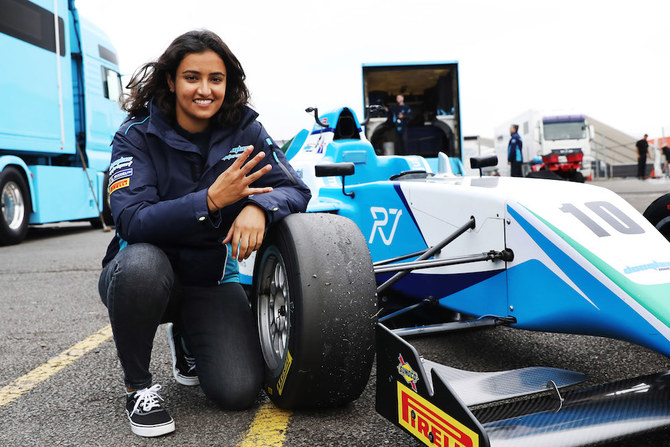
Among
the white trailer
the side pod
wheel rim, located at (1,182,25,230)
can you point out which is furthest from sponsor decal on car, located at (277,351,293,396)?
the white trailer

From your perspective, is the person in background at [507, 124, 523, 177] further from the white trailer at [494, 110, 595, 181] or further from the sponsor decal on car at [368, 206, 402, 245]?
the sponsor decal on car at [368, 206, 402, 245]

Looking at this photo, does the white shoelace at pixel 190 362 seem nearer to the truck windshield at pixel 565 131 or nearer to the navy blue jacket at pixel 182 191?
the navy blue jacket at pixel 182 191

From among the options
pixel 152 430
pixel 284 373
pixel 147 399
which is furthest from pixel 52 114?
pixel 284 373

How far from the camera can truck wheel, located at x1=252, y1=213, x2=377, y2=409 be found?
6.46 feet

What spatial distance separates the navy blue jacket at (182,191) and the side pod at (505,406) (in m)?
0.73

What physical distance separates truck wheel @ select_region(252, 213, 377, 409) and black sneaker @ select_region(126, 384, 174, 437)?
1.31 ft

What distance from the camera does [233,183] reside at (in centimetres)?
199

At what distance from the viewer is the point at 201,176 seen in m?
2.29

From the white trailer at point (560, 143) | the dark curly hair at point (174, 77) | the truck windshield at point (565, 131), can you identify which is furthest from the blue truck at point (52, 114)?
the truck windshield at point (565, 131)

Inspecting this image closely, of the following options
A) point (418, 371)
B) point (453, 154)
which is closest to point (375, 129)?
point (453, 154)

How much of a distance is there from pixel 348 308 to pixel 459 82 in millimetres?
9002

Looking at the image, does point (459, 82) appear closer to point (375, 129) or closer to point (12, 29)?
point (375, 129)

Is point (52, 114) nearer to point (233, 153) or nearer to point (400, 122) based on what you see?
point (400, 122)

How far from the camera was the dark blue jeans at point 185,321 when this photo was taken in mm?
2070
